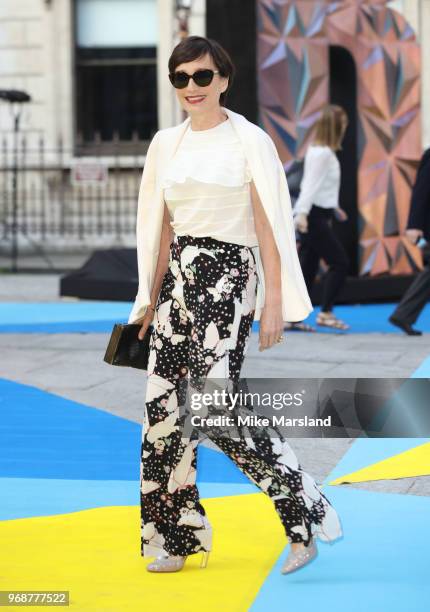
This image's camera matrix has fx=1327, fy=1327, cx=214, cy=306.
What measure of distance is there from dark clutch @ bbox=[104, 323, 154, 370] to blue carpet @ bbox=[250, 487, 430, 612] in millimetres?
837

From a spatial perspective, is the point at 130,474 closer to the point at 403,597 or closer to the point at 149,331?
the point at 149,331

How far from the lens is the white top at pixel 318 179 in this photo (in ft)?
35.0

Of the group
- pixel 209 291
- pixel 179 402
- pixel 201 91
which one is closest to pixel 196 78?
pixel 201 91

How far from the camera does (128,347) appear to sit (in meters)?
4.45

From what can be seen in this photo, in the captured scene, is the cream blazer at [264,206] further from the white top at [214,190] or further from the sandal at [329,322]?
the sandal at [329,322]

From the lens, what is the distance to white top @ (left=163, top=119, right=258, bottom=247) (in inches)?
168

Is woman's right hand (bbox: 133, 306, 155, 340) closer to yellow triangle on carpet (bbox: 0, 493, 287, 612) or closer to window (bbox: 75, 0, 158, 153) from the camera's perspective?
yellow triangle on carpet (bbox: 0, 493, 287, 612)

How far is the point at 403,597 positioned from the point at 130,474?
2.04 m

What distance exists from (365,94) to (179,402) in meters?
9.83

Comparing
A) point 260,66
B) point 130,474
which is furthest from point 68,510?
point 260,66

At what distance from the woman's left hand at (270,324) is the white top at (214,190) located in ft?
0.73

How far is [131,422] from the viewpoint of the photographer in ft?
23.3

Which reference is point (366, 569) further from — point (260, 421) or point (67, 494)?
point (67, 494)

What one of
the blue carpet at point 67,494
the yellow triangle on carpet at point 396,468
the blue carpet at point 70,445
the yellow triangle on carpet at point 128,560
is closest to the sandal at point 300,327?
the blue carpet at point 70,445
